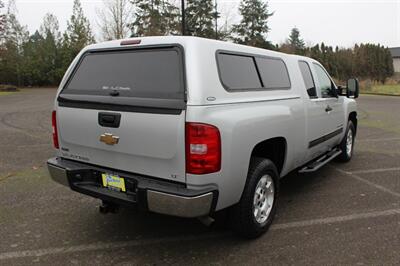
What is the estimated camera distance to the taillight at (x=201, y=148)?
295 cm

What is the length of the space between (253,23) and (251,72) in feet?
159

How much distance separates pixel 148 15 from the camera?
35.4 meters

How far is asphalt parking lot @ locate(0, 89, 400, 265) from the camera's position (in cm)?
338

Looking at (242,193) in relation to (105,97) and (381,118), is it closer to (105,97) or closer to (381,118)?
(105,97)

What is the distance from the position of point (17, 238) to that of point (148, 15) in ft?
112

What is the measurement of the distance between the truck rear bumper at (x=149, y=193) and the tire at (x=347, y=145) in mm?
4236

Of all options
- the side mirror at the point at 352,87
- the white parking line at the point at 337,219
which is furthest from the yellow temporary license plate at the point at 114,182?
the side mirror at the point at 352,87

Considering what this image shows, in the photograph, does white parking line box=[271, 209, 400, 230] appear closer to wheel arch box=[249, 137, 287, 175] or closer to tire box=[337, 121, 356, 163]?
wheel arch box=[249, 137, 287, 175]

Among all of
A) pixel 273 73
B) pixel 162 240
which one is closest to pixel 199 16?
pixel 273 73

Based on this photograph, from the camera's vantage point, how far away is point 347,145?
22.2ft

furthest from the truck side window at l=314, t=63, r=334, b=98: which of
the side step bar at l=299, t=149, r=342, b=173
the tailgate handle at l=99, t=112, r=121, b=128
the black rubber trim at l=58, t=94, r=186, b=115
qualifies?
the tailgate handle at l=99, t=112, r=121, b=128

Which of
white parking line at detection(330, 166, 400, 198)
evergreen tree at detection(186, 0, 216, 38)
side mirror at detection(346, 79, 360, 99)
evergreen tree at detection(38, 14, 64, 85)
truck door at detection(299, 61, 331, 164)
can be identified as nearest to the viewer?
truck door at detection(299, 61, 331, 164)

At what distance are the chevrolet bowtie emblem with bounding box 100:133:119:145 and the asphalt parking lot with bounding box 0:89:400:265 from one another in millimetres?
1026

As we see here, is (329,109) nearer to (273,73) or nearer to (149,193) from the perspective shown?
(273,73)
